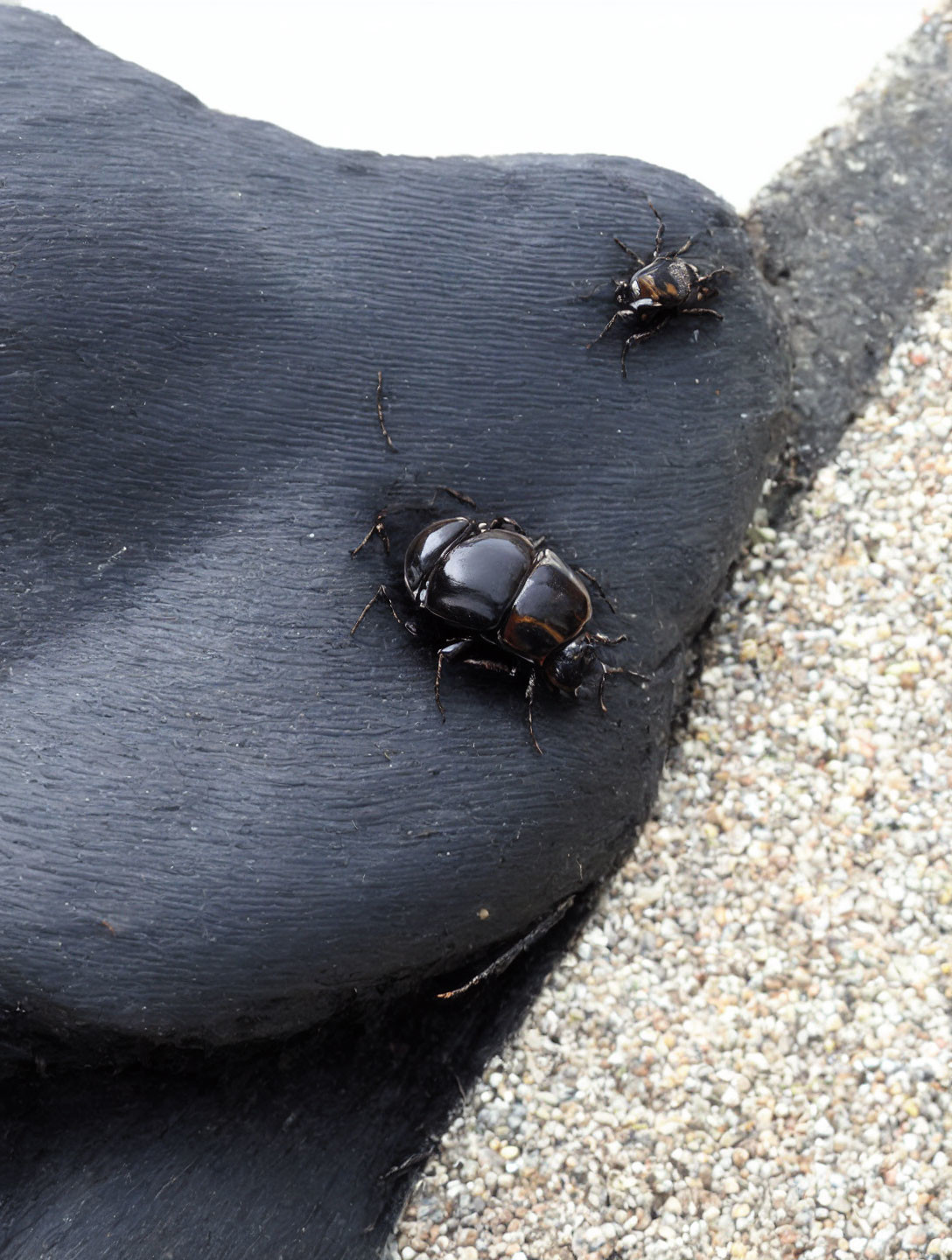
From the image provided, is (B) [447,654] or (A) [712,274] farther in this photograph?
(A) [712,274]

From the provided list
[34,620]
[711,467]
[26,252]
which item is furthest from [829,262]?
[34,620]

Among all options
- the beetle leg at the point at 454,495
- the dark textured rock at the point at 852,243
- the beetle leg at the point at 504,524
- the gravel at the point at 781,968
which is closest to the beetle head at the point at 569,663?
the beetle leg at the point at 504,524

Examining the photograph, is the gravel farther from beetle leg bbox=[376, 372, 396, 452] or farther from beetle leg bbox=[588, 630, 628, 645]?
beetle leg bbox=[376, 372, 396, 452]

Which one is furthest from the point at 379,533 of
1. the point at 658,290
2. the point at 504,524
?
the point at 658,290

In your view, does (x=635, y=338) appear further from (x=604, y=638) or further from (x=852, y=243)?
(x=852, y=243)

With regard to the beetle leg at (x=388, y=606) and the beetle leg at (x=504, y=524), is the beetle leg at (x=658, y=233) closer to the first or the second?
the beetle leg at (x=504, y=524)

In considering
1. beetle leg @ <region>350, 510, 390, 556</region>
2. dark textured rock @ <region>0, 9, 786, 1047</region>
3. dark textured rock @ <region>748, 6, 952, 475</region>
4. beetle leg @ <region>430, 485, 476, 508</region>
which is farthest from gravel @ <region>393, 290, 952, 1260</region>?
beetle leg @ <region>350, 510, 390, 556</region>
